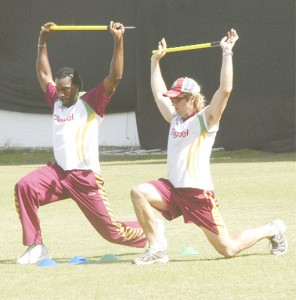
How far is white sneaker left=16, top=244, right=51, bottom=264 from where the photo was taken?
8.73 meters

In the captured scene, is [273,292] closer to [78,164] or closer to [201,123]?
[201,123]

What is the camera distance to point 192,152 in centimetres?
852

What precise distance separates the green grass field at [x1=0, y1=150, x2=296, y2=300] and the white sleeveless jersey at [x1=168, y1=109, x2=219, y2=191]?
23.9 inches

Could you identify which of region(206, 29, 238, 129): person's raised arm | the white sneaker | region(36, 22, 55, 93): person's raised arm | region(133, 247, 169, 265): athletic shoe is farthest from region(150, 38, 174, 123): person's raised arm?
the white sneaker

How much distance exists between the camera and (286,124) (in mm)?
21766

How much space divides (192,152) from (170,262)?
835mm

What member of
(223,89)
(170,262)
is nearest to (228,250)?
(170,262)

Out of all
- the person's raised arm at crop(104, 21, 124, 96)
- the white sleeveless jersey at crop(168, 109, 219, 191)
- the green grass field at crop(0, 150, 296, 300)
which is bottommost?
the green grass field at crop(0, 150, 296, 300)

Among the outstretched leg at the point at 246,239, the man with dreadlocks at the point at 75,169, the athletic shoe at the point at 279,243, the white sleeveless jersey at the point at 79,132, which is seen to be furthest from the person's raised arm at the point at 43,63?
the athletic shoe at the point at 279,243

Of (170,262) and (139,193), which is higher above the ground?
(139,193)

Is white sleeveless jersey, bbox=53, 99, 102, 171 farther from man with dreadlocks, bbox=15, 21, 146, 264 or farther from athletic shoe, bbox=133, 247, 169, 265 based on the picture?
athletic shoe, bbox=133, 247, 169, 265

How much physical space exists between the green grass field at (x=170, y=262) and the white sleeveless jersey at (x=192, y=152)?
61 centimetres

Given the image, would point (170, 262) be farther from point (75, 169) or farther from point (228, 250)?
point (75, 169)

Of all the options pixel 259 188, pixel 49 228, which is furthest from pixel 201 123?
pixel 259 188
